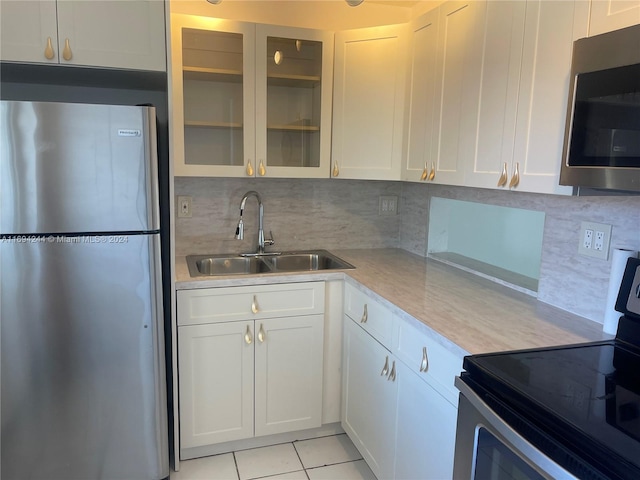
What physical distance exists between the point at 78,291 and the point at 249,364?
2.73 feet

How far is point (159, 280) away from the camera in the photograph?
1.90 m

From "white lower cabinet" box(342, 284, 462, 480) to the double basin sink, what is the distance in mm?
419

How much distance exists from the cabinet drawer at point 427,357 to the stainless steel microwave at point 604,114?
2.07 feet

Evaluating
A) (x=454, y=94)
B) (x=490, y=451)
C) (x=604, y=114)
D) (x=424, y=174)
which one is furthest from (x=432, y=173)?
(x=490, y=451)

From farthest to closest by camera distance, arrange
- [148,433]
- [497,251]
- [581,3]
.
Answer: [497,251]
[148,433]
[581,3]

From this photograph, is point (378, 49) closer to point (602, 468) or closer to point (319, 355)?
point (319, 355)

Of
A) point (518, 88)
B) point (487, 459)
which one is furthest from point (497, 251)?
point (487, 459)

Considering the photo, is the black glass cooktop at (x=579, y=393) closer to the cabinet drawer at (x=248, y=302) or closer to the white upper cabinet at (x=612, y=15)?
the white upper cabinet at (x=612, y=15)

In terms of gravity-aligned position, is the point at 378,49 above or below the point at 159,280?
above

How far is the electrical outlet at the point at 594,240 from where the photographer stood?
5.19 feet

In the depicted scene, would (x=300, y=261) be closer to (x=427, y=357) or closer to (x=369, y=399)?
(x=369, y=399)

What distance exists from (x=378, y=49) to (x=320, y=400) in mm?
1820

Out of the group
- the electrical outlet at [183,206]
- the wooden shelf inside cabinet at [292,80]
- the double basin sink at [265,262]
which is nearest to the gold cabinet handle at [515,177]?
the double basin sink at [265,262]

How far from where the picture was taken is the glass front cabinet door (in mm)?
2281
